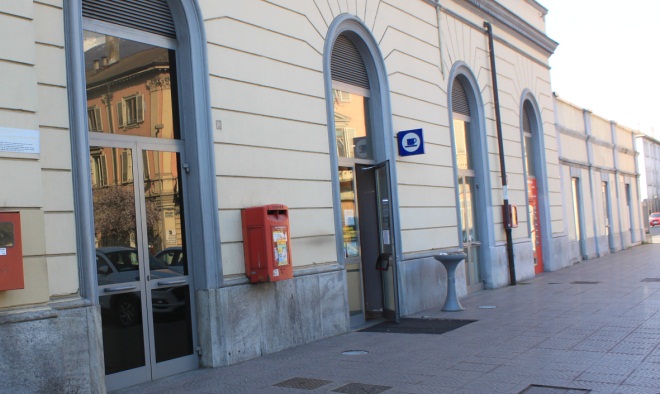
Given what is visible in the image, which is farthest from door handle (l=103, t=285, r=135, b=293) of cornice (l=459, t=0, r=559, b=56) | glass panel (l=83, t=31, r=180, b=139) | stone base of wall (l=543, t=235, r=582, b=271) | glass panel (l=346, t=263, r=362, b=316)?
stone base of wall (l=543, t=235, r=582, b=271)

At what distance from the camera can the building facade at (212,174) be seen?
5.91 metres

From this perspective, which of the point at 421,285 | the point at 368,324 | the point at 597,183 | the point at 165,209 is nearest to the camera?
the point at 165,209

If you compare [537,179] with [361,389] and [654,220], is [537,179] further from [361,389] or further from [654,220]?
[654,220]

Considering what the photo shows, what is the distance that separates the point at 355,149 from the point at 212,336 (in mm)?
4580

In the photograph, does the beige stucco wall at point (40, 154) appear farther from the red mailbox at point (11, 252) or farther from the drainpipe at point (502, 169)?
the drainpipe at point (502, 169)

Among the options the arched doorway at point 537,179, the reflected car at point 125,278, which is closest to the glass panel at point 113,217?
the reflected car at point 125,278

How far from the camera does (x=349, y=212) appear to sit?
10812 millimetres

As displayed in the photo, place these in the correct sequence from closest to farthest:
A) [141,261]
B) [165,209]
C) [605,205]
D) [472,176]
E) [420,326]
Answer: [141,261] → [165,209] → [420,326] → [472,176] → [605,205]

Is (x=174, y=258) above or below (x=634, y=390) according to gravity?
above

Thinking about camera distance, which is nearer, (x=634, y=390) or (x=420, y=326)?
(x=634, y=390)

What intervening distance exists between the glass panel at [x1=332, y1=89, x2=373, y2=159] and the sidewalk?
116 inches

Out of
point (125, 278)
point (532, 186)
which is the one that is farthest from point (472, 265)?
point (125, 278)

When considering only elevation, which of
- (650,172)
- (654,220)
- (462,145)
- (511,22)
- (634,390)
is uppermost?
(511,22)

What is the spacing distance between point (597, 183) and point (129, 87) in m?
21.9
